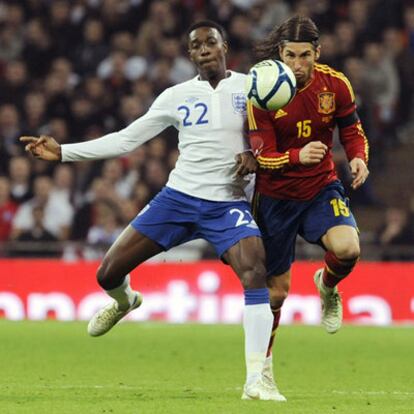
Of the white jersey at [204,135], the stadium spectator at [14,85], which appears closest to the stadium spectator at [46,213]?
the stadium spectator at [14,85]

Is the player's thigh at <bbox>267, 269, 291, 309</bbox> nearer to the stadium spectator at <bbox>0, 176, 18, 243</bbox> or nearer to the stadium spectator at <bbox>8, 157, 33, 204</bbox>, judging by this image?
the stadium spectator at <bbox>0, 176, 18, 243</bbox>

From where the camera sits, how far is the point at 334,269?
9.32 metres

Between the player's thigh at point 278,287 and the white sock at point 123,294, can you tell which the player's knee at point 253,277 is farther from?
the white sock at point 123,294

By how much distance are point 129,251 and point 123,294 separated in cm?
64

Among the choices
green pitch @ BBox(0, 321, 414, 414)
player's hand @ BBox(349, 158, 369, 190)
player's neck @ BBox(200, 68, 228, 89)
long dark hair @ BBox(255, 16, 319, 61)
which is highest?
long dark hair @ BBox(255, 16, 319, 61)

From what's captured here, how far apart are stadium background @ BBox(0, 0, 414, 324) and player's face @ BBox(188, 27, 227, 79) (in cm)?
713

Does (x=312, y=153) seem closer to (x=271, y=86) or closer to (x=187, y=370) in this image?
(x=271, y=86)

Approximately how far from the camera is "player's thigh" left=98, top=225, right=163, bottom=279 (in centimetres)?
911

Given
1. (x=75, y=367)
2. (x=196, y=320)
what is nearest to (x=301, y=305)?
(x=196, y=320)

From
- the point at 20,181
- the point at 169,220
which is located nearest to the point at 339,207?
the point at 169,220

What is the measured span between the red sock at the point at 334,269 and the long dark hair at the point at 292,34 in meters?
1.37

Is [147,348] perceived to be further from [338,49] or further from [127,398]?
[338,49]

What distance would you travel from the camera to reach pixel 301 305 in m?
16.0

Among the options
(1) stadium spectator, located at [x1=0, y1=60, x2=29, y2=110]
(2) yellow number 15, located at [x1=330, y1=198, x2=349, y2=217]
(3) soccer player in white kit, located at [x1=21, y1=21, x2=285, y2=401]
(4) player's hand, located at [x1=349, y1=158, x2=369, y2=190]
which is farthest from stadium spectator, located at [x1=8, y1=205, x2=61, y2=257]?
(4) player's hand, located at [x1=349, y1=158, x2=369, y2=190]
